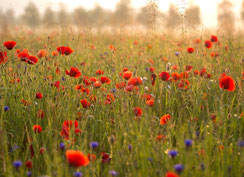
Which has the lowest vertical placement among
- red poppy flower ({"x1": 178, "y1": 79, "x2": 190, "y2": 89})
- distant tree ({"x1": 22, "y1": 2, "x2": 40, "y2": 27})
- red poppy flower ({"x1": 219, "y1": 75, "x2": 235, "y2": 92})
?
red poppy flower ({"x1": 178, "y1": 79, "x2": 190, "y2": 89})

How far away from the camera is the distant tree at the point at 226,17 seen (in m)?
3.43

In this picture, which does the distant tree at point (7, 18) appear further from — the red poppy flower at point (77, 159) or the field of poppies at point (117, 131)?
the red poppy flower at point (77, 159)

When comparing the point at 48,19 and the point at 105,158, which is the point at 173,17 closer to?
the point at 48,19

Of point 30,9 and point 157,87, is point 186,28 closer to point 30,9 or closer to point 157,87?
point 157,87

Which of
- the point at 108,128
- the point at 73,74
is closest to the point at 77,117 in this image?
the point at 108,128

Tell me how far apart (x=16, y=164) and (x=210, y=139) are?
89 centimetres

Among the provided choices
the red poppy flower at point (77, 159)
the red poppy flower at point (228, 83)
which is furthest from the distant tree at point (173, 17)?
the red poppy flower at point (77, 159)

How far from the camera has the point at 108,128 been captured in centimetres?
162

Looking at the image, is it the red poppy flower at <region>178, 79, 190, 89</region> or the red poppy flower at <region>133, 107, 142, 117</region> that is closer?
the red poppy flower at <region>133, 107, 142, 117</region>

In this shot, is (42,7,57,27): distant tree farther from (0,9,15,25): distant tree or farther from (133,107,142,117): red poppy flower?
(133,107,142,117): red poppy flower

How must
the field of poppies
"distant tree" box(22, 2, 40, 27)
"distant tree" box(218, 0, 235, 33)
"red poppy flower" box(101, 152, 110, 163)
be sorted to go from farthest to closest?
"distant tree" box(22, 2, 40, 27), "distant tree" box(218, 0, 235, 33), "red poppy flower" box(101, 152, 110, 163), the field of poppies

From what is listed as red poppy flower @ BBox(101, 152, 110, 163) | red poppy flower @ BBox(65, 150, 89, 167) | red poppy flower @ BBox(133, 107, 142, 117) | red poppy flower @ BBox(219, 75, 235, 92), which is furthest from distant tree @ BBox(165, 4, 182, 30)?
red poppy flower @ BBox(65, 150, 89, 167)

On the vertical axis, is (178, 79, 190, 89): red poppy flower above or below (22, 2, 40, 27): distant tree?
below

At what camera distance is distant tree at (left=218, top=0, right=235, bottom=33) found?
3.43m
